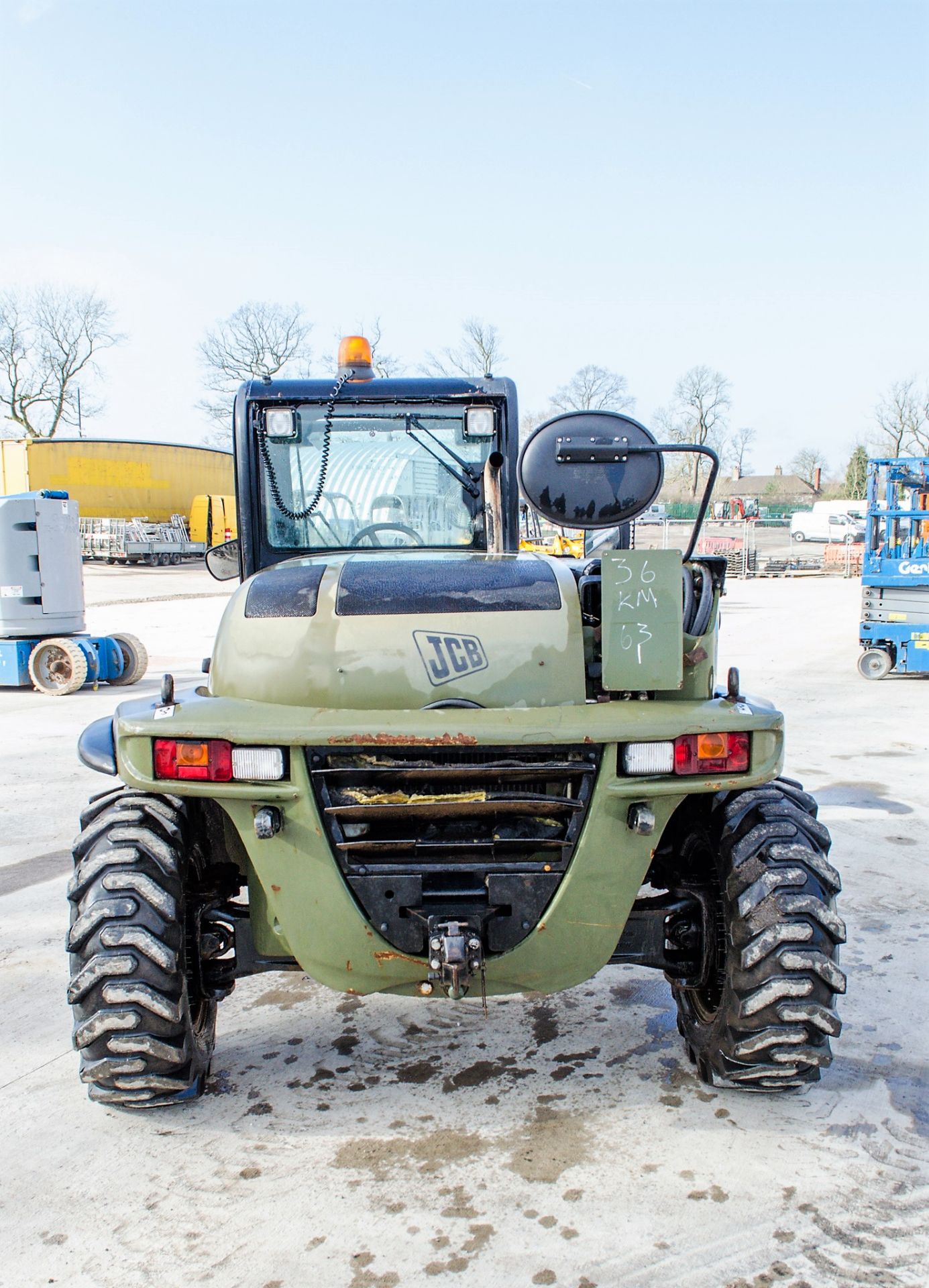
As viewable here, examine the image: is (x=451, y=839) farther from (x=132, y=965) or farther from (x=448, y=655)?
(x=132, y=965)

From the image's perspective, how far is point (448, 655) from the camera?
2.80 metres

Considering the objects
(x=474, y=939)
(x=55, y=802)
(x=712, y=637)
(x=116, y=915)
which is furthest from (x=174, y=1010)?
(x=55, y=802)

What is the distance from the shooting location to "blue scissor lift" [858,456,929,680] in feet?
37.4

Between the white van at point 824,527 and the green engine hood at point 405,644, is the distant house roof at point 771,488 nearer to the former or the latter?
the white van at point 824,527

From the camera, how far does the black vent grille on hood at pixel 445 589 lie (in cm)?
289

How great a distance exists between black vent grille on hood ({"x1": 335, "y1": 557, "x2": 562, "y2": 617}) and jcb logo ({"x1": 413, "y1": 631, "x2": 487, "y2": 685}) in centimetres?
9

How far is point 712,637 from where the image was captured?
2.96 m

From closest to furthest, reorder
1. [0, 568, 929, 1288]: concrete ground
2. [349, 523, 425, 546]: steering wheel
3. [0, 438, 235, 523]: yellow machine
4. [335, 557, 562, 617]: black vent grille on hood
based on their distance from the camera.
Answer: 1. [0, 568, 929, 1288]: concrete ground
2. [335, 557, 562, 617]: black vent grille on hood
3. [349, 523, 425, 546]: steering wheel
4. [0, 438, 235, 523]: yellow machine

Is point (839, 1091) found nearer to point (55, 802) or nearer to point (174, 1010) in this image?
point (174, 1010)

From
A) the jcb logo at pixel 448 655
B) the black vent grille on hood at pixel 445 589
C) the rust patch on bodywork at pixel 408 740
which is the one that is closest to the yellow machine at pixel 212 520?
the black vent grille on hood at pixel 445 589

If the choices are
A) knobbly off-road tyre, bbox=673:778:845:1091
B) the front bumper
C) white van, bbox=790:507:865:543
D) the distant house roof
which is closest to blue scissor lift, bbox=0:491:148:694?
the front bumper

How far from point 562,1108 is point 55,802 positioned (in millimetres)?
4472

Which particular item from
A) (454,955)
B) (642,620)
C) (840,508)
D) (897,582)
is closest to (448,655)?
(642,620)

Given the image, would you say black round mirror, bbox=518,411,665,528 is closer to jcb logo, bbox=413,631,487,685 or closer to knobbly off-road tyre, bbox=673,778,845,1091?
jcb logo, bbox=413,631,487,685
